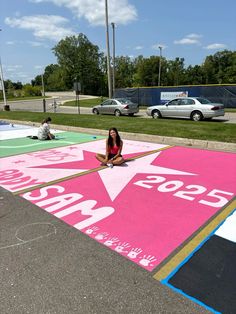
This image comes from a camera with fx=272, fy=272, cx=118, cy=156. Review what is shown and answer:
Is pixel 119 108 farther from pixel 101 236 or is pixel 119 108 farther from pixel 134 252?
pixel 134 252

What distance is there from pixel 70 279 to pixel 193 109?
15.7 meters

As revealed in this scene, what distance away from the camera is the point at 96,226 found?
390 cm

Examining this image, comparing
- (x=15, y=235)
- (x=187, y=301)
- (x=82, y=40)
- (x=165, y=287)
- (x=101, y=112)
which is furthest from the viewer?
(x=82, y=40)

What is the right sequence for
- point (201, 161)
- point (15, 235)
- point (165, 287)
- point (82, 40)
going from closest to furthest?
point (165, 287) < point (15, 235) < point (201, 161) < point (82, 40)

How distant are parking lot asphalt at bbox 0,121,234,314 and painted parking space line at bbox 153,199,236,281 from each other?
158mm

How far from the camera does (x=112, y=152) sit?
23.9 ft

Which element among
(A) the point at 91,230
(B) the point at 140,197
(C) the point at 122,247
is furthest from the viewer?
(B) the point at 140,197

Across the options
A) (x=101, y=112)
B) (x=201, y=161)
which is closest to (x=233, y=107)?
(x=101, y=112)

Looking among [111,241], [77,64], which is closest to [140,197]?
[111,241]

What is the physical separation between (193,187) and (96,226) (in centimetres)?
231

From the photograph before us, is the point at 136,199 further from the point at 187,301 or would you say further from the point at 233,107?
the point at 233,107

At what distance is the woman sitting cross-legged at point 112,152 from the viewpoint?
7.07 meters

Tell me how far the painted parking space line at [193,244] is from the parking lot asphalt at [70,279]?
6.2 inches

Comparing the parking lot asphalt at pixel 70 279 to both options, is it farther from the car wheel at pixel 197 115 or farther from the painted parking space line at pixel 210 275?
the car wheel at pixel 197 115
